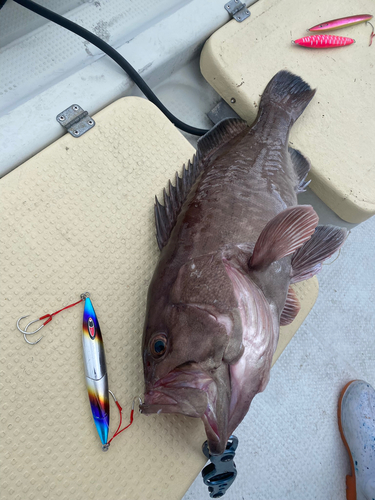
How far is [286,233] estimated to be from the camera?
1108 mm

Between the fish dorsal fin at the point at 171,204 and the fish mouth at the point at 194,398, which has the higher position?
the fish dorsal fin at the point at 171,204

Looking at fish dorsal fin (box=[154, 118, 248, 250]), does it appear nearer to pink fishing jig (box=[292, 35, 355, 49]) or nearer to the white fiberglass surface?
the white fiberglass surface

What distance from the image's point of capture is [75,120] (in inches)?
60.6

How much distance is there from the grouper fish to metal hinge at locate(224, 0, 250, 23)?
0.75m

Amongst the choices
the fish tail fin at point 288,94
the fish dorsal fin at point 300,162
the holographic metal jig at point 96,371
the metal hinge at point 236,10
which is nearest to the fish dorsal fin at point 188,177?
the fish tail fin at point 288,94

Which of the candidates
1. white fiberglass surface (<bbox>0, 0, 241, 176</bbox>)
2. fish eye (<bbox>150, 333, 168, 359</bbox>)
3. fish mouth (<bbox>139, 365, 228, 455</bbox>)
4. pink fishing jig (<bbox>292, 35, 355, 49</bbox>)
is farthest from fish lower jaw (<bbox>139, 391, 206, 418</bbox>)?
pink fishing jig (<bbox>292, 35, 355, 49</bbox>)

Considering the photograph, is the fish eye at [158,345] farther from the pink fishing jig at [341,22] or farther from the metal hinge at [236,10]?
the pink fishing jig at [341,22]

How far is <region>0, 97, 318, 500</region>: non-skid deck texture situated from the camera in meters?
1.14

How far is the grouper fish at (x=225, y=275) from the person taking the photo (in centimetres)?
101

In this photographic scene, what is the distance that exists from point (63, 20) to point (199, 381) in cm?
173

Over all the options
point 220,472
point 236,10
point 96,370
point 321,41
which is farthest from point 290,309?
point 236,10

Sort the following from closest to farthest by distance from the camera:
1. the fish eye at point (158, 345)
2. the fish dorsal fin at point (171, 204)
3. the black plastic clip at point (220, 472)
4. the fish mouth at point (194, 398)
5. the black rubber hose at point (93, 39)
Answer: the fish mouth at point (194, 398)
the fish eye at point (158, 345)
the black plastic clip at point (220, 472)
the fish dorsal fin at point (171, 204)
the black rubber hose at point (93, 39)

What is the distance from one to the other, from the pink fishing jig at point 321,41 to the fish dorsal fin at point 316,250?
3.99ft

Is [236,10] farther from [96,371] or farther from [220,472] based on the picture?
[220,472]
